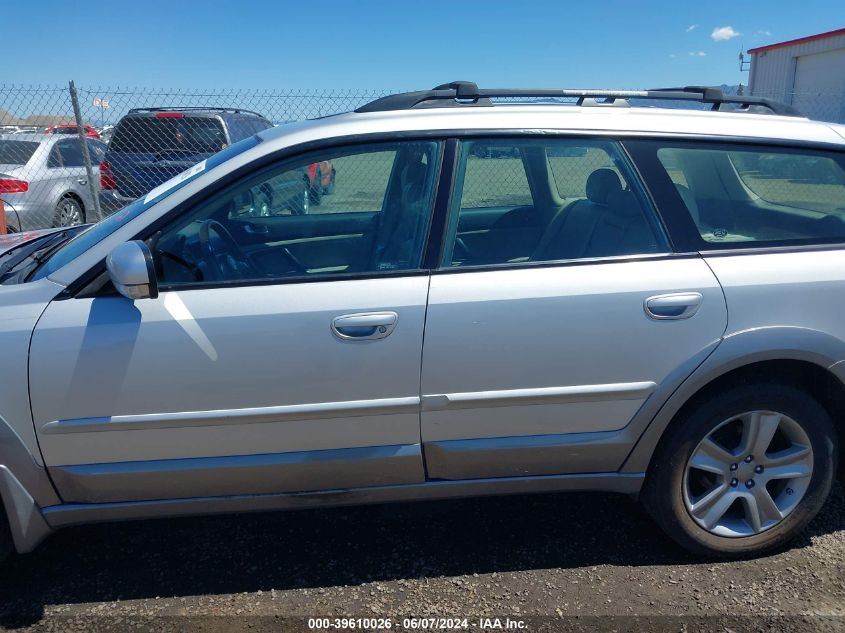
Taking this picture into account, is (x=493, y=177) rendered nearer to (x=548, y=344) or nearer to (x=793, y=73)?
(x=548, y=344)

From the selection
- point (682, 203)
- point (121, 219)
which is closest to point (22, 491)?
point (121, 219)

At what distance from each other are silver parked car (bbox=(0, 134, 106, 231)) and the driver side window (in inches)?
246

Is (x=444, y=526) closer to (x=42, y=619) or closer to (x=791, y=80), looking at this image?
Result: (x=42, y=619)

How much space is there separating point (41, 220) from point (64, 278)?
24.9ft

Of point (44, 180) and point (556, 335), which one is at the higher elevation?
point (556, 335)

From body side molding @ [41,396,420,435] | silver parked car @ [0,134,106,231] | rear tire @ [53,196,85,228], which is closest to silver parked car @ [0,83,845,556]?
body side molding @ [41,396,420,435]

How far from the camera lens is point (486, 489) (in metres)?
2.64

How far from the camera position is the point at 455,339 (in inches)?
94.4

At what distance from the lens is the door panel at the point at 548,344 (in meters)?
2.41

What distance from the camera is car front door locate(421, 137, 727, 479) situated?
242cm

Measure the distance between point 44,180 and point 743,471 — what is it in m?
9.26

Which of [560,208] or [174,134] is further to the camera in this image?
[174,134]

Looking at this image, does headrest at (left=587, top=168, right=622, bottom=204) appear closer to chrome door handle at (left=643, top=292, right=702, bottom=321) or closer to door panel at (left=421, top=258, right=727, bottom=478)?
door panel at (left=421, top=258, right=727, bottom=478)

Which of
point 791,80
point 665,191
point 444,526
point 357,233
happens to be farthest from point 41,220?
point 791,80
